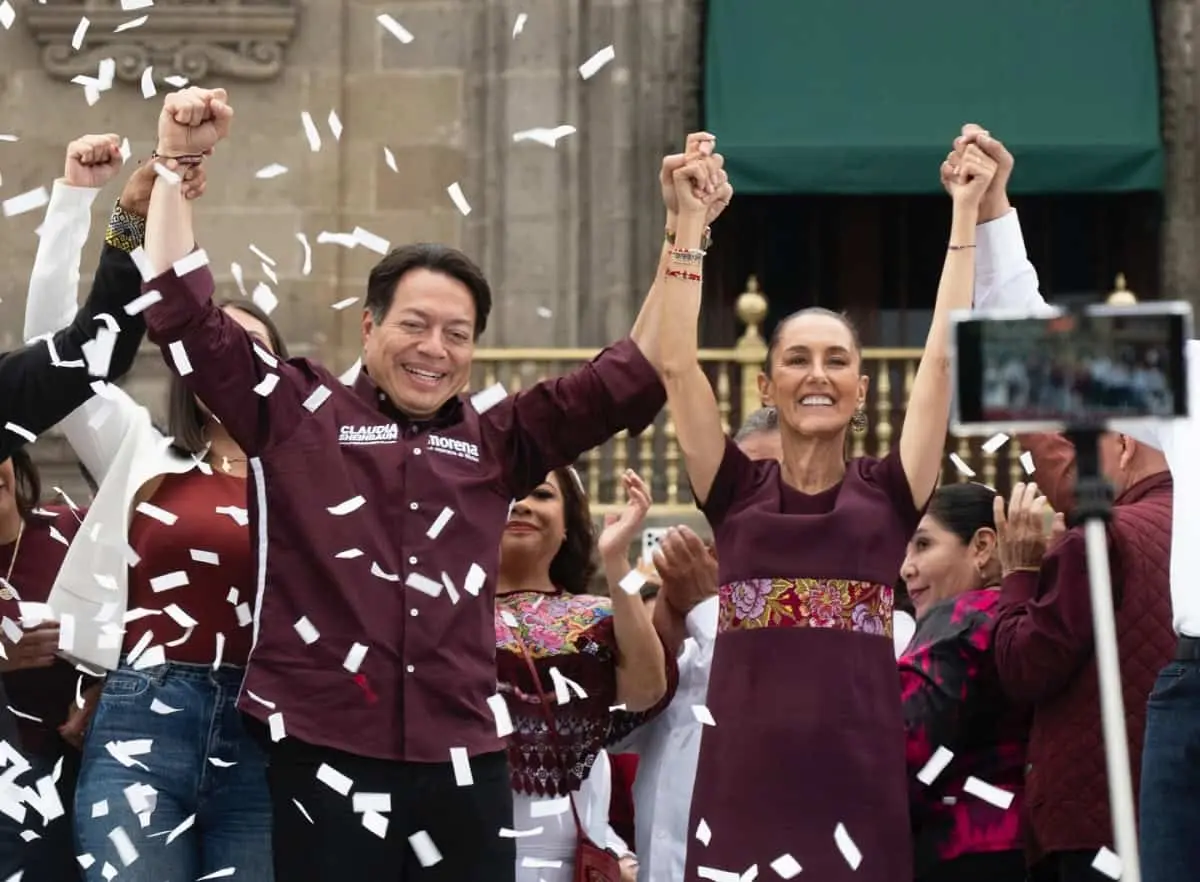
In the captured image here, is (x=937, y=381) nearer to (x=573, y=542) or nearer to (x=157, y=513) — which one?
(x=573, y=542)

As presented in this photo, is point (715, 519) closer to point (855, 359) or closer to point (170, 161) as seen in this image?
point (855, 359)

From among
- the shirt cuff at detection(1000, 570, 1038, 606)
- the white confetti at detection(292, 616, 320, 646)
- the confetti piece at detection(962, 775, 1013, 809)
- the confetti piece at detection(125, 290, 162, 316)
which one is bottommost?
the confetti piece at detection(962, 775, 1013, 809)

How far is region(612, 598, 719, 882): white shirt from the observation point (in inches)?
197

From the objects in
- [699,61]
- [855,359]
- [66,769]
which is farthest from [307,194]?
[855,359]

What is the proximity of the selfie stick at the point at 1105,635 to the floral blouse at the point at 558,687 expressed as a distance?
1.86m

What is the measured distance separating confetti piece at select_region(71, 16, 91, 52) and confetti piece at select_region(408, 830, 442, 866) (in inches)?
303

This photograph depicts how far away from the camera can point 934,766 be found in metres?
4.67

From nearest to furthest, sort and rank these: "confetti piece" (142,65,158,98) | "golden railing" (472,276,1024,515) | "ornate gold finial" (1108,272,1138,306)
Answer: "confetti piece" (142,65,158,98) < "ornate gold finial" (1108,272,1138,306) < "golden railing" (472,276,1024,515)

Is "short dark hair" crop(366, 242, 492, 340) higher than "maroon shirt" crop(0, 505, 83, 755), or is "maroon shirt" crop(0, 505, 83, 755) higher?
"short dark hair" crop(366, 242, 492, 340)

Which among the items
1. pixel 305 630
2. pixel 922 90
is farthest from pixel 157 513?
pixel 922 90

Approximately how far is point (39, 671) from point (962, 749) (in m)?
2.08

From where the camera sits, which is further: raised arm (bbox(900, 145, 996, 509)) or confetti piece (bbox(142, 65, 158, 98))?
confetti piece (bbox(142, 65, 158, 98))

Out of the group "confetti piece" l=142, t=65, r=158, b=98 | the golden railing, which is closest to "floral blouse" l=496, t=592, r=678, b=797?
"confetti piece" l=142, t=65, r=158, b=98

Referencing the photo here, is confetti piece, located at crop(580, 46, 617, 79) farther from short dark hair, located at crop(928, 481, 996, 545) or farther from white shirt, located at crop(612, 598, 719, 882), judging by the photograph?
white shirt, located at crop(612, 598, 719, 882)
